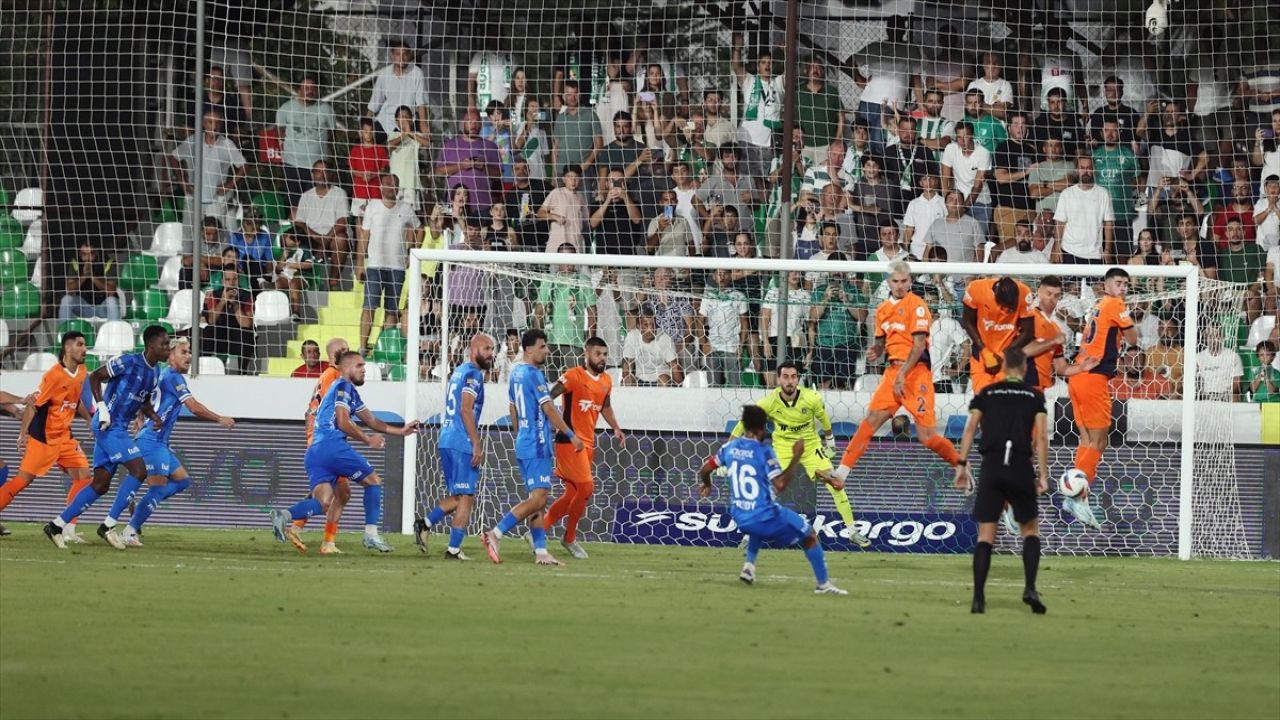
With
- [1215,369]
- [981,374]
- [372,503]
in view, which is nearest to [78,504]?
[372,503]

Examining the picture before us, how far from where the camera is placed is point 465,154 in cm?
2173

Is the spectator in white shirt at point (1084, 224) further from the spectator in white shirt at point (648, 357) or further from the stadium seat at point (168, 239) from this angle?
the stadium seat at point (168, 239)

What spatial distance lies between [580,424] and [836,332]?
3.84 m

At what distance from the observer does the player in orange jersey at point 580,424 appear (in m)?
16.4

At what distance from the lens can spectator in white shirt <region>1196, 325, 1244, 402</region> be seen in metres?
19.0

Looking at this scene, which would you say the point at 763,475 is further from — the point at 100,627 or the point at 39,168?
the point at 39,168

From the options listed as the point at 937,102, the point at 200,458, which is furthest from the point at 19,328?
the point at 937,102

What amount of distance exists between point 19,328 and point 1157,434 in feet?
43.1

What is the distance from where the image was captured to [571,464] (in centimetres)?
1642

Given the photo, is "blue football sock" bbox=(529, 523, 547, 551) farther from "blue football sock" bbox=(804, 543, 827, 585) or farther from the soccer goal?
the soccer goal

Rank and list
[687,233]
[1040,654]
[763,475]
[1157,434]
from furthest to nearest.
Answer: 1. [687,233]
2. [1157,434]
3. [763,475]
4. [1040,654]

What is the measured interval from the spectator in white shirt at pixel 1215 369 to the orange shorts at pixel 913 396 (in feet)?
14.3

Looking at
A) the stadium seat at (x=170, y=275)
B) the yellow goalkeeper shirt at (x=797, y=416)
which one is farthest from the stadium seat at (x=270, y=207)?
the yellow goalkeeper shirt at (x=797, y=416)

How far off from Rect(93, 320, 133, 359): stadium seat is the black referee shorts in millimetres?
12517
